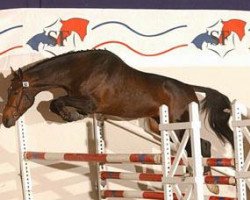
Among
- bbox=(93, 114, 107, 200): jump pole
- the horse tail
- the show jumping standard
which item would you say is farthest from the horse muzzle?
the horse tail

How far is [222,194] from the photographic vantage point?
4.27 metres

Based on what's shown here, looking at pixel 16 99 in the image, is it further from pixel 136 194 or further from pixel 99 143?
pixel 136 194

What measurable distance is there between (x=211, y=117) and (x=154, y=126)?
0.36 metres

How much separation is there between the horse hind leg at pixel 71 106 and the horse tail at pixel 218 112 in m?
0.76

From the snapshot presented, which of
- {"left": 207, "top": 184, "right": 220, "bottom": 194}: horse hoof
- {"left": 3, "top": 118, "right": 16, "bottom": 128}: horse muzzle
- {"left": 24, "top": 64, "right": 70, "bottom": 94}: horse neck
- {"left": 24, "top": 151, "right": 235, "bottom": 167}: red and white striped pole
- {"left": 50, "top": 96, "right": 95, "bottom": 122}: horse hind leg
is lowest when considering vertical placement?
{"left": 207, "top": 184, "right": 220, "bottom": 194}: horse hoof

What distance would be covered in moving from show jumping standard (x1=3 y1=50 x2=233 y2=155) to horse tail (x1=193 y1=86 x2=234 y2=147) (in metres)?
0.16

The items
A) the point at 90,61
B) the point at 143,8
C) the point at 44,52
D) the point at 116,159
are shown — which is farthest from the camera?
the point at 143,8

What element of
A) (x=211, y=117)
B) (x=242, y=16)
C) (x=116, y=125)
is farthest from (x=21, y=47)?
(x=242, y=16)

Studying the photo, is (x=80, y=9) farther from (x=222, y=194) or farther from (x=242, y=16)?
(x=222, y=194)

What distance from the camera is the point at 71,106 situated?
11.8 feet

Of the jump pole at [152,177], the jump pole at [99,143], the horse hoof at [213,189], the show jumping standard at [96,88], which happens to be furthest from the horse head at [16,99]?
the horse hoof at [213,189]

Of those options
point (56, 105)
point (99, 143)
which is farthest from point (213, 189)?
point (56, 105)

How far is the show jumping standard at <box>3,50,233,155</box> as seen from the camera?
3.60 meters

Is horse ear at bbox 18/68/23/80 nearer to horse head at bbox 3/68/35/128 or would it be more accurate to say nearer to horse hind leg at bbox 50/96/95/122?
horse head at bbox 3/68/35/128
